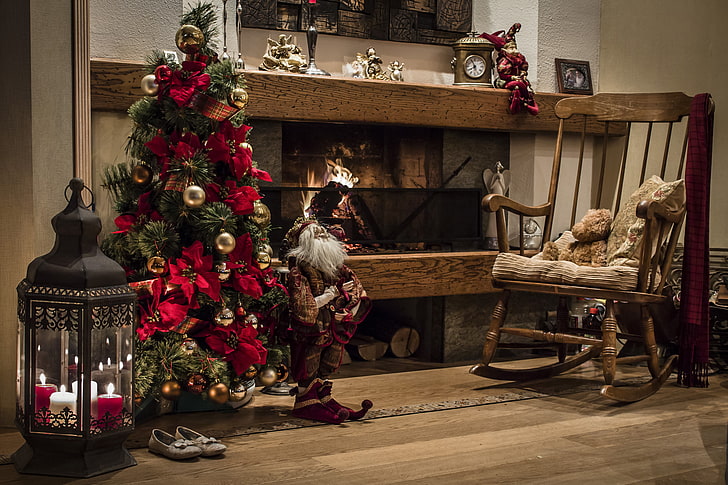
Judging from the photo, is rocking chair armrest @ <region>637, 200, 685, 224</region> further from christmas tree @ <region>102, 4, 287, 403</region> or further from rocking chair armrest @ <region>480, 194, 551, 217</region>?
christmas tree @ <region>102, 4, 287, 403</region>

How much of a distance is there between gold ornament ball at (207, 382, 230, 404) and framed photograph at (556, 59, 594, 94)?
7.33 ft

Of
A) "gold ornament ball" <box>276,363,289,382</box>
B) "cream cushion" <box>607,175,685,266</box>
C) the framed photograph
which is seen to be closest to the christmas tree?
"gold ornament ball" <box>276,363,289,382</box>

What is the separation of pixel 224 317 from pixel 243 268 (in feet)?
0.55

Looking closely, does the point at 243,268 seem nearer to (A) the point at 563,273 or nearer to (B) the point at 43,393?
(B) the point at 43,393

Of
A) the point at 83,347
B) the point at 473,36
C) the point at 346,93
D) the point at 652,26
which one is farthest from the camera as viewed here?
the point at 652,26

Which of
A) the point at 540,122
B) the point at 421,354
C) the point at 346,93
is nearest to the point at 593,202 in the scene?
the point at 540,122

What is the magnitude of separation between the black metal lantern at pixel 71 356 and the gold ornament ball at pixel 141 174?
0.45m

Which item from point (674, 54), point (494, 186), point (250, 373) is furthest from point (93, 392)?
point (674, 54)

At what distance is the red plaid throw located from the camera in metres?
3.09

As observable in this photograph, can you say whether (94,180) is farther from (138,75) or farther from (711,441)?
(711,441)

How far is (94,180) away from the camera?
2896 millimetres

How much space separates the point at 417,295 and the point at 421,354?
0.42 metres

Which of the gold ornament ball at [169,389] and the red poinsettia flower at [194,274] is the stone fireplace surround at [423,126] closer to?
the red poinsettia flower at [194,274]

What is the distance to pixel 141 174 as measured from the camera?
257 cm
